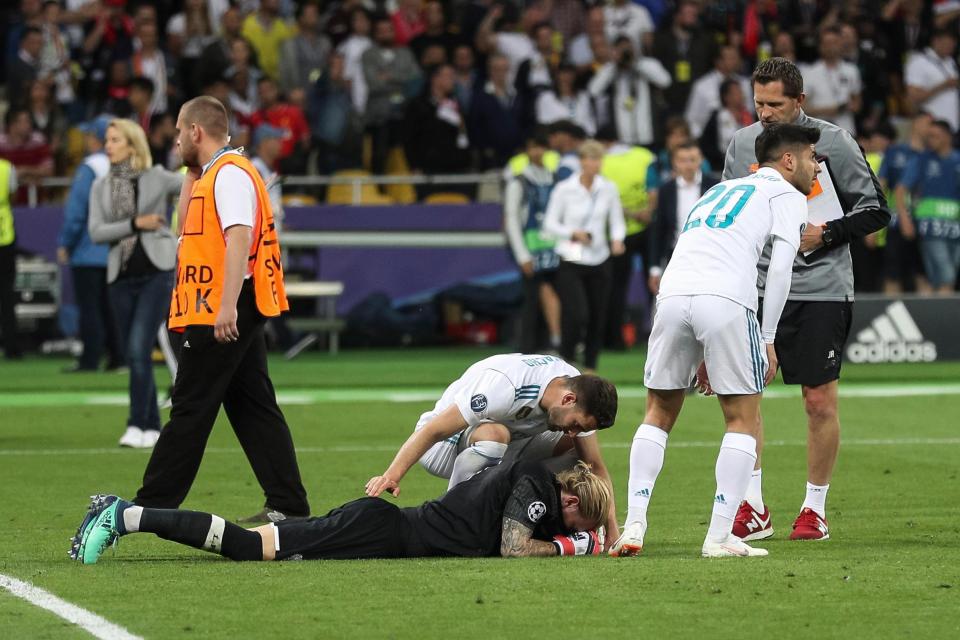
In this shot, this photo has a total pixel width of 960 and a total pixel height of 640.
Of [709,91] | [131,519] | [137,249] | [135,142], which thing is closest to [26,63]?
[709,91]

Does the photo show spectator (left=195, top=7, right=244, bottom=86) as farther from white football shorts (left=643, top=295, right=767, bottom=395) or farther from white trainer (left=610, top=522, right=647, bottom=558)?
white trainer (left=610, top=522, right=647, bottom=558)

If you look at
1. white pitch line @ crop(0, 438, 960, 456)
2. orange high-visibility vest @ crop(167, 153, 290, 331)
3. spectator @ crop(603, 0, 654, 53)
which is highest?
spectator @ crop(603, 0, 654, 53)

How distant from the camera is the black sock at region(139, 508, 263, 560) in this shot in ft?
23.3

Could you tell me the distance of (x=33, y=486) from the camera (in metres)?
10.2

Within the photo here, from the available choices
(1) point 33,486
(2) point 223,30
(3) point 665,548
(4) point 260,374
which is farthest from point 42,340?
(3) point 665,548

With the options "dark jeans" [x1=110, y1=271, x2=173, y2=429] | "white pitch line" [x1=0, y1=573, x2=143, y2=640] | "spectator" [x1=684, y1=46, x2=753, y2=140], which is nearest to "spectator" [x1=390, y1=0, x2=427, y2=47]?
"spectator" [x1=684, y1=46, x2=753, y2=140]

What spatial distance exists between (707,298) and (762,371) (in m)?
0.43

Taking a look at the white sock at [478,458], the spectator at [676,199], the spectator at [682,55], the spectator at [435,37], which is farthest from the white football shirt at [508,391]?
the spectator at [435,37]

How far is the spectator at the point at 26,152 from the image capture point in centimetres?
2103

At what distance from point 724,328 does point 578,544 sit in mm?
1178

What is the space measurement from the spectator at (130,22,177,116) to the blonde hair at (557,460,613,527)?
50.0 feet

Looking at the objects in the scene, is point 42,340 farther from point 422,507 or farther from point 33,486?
point 422,507

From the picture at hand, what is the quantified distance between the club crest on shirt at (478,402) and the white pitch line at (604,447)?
4486mm

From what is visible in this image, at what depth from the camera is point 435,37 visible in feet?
75.3
